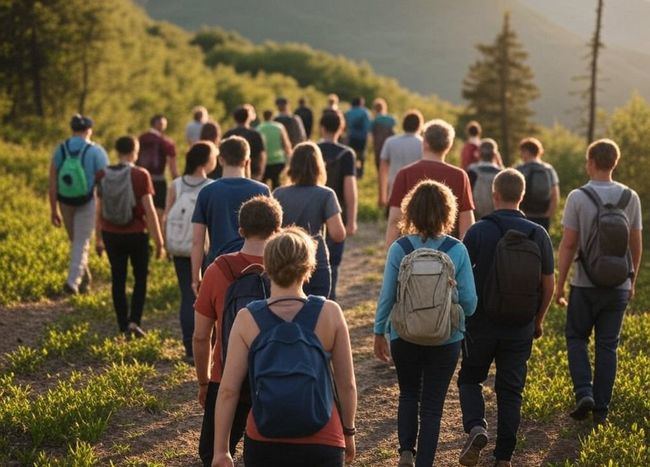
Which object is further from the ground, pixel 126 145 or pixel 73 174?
pixel 126 145

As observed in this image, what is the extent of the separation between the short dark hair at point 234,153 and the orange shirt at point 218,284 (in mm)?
1809

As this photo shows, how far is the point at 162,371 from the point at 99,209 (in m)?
1.83

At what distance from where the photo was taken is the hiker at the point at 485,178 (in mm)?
10906

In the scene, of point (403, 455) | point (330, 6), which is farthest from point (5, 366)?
point (330, 6)

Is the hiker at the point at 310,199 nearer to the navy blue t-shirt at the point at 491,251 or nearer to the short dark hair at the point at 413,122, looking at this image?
the navy blue t-shirt at the point at 491,251

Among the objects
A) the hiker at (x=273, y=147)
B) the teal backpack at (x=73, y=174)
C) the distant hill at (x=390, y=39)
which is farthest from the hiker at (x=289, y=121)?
the distant hill at (x=390, y=39)

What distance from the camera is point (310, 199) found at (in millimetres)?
7074

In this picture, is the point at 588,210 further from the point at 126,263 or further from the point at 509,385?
the point at 126,263

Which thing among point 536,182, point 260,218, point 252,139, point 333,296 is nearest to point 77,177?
point 252,139

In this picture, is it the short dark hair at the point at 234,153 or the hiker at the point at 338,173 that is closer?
the short dark hair at the point at 234,153

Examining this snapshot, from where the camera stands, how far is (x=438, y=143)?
24.0 feet

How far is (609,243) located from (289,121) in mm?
11611

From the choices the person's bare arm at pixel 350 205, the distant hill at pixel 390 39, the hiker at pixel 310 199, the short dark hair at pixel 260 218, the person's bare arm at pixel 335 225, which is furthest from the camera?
the distant hill at pixel 390 39

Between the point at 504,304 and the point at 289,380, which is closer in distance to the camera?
the point at 289,380
